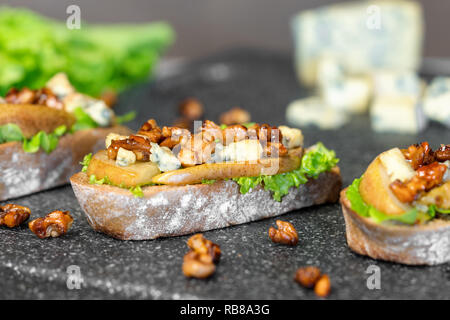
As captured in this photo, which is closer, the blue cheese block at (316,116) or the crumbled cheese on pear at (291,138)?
the crumbled cheese on pear at (291,138)

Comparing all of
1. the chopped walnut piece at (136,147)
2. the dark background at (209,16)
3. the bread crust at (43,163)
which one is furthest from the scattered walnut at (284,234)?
the dark background at (209,16)

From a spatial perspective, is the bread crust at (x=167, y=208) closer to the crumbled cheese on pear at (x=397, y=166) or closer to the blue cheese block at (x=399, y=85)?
the crumbled cheese on pear at (x=397, y=166)

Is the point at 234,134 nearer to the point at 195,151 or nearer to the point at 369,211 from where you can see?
the point at 195,151

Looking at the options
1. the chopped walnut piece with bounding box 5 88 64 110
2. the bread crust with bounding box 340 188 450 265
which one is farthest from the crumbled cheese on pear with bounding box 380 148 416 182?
the chopped walnut piece with bounding box 5 88 64 110

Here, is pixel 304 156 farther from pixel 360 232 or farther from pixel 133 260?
pixel 133 260

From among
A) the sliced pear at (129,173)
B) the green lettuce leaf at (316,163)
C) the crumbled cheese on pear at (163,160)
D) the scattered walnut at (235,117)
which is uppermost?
the crumbled cheese on pear at (163,160)

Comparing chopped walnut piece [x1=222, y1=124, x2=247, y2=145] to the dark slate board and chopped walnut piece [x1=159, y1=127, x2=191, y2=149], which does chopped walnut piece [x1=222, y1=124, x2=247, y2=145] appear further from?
the dark slate board

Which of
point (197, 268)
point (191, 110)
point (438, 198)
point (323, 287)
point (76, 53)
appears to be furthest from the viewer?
point (76, 53)

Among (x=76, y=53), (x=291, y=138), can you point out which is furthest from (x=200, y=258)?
(x=76, y=53)
